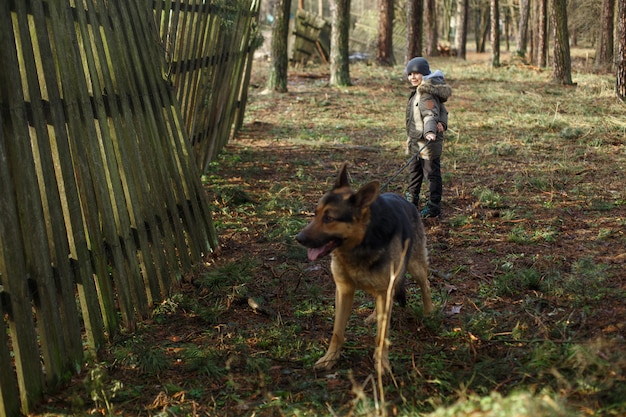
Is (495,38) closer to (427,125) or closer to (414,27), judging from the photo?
(414,27)

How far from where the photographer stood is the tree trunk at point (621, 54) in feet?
50.1

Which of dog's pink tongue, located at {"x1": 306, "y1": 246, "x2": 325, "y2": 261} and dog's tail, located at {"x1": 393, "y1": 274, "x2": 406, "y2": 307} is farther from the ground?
dog's pink tongue, located at {"x1": 306, "y1": 246, "x2": 325, "y2": 261}

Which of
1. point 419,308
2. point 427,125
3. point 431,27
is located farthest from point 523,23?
point 419,308

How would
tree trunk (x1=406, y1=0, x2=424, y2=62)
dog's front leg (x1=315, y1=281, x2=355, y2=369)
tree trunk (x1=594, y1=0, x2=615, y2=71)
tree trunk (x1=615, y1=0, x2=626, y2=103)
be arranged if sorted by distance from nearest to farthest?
1. dog's front leg (x1=315, y1=281, x2=355, y2=369)
2. tree trunk (x1=615, y1=0, x2=626, y2=103)
3. tree trunk (x1=406, y1=0, x2=424, y2=62)
4. tree trunk (x1=594, y1=0, x2=615, y2=71)

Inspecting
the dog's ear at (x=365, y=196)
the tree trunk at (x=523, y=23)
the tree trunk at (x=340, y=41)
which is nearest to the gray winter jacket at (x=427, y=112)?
the dog's ear at (x=365, y=196)

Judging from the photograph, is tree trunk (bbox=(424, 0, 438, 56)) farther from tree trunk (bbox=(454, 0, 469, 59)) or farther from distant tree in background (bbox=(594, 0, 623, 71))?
distant tree in background (bbox=(594, 0, 623, 71))

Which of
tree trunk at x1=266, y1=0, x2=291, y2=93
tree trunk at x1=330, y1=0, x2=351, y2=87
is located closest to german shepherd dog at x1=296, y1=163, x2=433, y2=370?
tree trunk at x1=266, y1=0, x2=291, y2=93

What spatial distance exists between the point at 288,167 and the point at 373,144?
7.80 ft

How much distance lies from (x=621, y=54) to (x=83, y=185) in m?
14.1

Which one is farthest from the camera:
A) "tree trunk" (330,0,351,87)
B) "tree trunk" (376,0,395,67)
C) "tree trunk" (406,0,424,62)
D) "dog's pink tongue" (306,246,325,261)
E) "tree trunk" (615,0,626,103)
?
"tree trunk" (376,0,395,67)

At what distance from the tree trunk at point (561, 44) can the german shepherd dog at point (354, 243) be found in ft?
56.3

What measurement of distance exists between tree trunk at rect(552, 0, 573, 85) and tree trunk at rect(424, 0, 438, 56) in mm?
14653

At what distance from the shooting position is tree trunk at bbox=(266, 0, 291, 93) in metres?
16.8

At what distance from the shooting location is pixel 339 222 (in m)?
4.31
